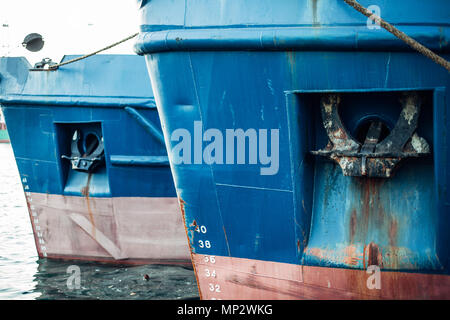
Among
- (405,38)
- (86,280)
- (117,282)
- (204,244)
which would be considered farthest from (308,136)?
(86,280)

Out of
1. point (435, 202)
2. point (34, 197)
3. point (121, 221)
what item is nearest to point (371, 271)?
point (435, 202)

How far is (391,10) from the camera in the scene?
3500 mm

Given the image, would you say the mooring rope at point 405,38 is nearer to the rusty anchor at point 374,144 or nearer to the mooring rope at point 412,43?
the mooring rope at point 412,43

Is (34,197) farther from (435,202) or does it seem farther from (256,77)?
(435,202)

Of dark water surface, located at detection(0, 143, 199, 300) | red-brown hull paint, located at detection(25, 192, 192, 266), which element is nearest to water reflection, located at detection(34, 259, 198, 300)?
dark water surface, located at detection(0, 143, 199, 300)

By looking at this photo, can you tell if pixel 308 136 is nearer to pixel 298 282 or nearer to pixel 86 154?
pixel 298 282

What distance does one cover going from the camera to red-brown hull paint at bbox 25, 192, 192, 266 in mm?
7020

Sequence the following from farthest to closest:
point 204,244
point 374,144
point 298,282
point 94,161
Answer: point 94,161 → point 204,244 → point 298,282 → point 374,144

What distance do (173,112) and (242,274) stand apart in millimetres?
1203

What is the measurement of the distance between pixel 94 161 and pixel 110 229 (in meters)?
0.84

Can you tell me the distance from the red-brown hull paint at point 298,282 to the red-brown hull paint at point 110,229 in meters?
2.52

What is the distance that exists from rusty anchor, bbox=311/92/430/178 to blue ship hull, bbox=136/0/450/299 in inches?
0.5

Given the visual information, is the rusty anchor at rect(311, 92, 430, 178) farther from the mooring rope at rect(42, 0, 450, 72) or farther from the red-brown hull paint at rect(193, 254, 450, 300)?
the red-brown hull paint at rect(193, 254, 450, 300)

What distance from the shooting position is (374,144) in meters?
3.72
